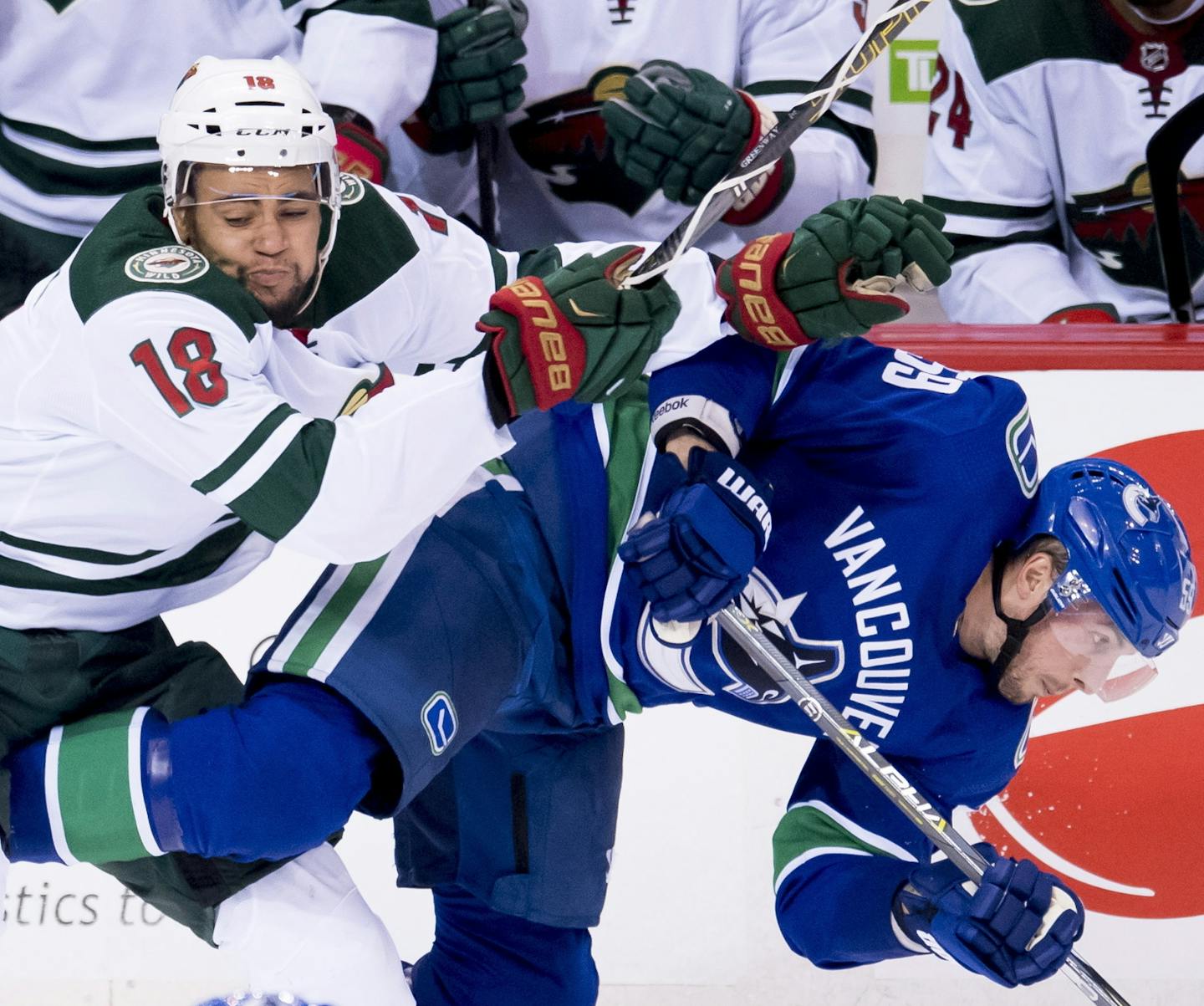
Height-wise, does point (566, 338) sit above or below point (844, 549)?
above

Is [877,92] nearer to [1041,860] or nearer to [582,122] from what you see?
[582,122]

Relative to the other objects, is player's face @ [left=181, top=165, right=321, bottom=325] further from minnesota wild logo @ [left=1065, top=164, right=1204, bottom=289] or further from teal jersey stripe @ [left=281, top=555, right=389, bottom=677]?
minnesota wild logo @ [left=1065, top=164, right=1204, bottom=289]

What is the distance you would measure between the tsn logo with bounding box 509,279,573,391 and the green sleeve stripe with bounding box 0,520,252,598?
437 mm

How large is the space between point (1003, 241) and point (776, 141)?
132 centimetres

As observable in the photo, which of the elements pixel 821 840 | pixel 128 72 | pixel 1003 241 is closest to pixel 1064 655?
pixel 821 840

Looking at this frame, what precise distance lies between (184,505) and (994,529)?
948mm

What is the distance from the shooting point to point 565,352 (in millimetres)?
1853

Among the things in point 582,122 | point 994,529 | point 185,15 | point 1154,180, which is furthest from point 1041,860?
point 185,15

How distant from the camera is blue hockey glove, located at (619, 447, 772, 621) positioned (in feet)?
6.26

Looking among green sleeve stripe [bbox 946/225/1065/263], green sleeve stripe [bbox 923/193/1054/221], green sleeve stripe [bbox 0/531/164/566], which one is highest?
green sleeve stripe [bbox 0/531/164/566]

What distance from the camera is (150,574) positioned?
196 centimetres

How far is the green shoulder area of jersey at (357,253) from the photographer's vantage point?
219 centimetres

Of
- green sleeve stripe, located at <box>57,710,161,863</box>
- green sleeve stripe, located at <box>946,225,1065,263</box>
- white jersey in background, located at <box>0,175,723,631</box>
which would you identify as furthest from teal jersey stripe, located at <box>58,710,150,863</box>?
green sleeve stripe, located at <box>946,225,1065,263</box>

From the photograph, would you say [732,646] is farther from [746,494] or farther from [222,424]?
[222,424]
